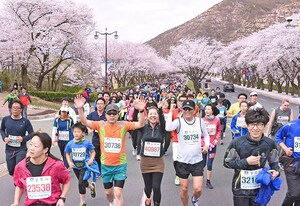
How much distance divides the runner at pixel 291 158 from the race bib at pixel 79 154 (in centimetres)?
285

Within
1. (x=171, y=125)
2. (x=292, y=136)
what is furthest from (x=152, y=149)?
(x=292, y=136)

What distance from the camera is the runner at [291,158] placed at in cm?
485

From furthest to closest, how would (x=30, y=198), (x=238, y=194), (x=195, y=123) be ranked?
(x=195, y=123)
(x=238, y=194)
(x=30, y=198)

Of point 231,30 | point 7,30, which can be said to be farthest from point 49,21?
point 231,30

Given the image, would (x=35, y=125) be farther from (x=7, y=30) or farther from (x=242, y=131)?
(x=7, y=30)

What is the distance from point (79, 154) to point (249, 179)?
2.92 meters

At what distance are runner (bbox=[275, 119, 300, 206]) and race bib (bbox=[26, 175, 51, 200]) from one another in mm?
2983

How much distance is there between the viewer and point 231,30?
19100cm

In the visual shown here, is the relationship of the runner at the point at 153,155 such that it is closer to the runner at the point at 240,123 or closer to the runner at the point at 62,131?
the runner at the point at 62,131

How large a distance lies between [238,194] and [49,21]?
32151 millimetres

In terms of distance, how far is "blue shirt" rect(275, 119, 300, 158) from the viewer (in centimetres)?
502

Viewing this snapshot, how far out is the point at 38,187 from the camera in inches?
139

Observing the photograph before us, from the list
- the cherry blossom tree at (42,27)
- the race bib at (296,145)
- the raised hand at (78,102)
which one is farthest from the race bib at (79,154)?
the cherry blossom tree at (42,27)

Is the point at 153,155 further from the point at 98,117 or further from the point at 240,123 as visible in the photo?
the point at 240,123
